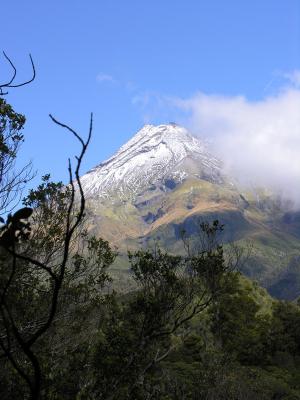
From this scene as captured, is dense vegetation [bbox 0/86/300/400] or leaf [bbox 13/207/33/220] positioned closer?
leaf [bbox 13/207/33/220]

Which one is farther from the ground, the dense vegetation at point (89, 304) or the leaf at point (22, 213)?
the dense vegetation at point (89, 304)

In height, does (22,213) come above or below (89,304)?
below

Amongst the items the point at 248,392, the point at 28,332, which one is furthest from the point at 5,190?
the point at 248,392

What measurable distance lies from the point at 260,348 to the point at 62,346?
46.7 meters

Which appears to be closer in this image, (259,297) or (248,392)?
(248,392)

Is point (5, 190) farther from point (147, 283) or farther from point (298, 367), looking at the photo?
point (298, 367)

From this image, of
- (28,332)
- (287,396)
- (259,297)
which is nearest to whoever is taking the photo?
(28,332)

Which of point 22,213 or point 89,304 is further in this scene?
point 89,304

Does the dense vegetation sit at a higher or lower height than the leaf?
higher

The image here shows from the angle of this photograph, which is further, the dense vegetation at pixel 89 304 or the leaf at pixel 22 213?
the dense vegetation at pixel 89 304

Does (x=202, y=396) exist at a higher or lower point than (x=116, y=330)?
lower

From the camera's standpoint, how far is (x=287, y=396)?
40562mm

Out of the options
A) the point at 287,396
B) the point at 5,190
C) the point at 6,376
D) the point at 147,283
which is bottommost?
the point at 287,396

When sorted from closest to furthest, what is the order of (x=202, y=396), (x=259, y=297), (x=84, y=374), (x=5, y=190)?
1. (x=5, y=190)
2. (x=84, y=374)
3. (x=202, y=396)
4. (x=259, y=297)
